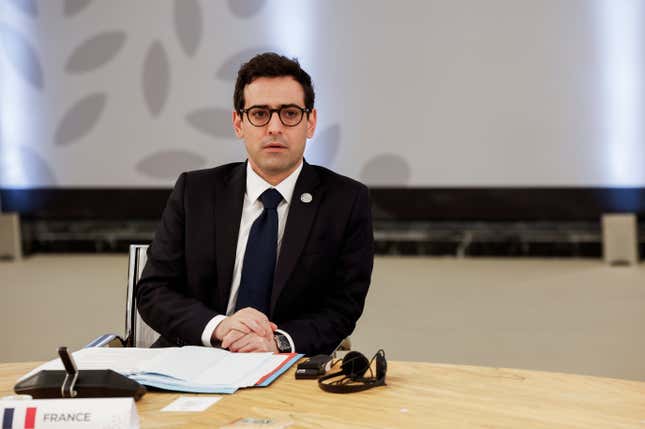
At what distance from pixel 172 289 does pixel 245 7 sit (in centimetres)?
573

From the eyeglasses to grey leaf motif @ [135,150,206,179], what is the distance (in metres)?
5.71

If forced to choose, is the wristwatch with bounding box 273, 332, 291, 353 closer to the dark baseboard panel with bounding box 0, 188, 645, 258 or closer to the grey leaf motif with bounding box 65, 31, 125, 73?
the dark baseboard panel with bounding box 0, 188, 645, 258

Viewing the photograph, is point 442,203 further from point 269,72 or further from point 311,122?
point 269,72

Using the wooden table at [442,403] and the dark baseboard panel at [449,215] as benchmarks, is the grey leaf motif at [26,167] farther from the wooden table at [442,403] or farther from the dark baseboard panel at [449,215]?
the wooden table at [442,403]

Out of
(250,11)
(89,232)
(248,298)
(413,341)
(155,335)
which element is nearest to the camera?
(248,298)

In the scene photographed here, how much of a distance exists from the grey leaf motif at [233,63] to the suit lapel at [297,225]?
5491mm

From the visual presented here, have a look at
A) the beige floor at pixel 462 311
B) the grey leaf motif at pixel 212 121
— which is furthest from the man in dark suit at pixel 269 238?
the grey leaf motif at pixel 212 121

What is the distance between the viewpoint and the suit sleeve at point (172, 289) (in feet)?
7.47

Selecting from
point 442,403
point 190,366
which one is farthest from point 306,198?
point 442,403

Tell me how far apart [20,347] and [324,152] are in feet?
11.3

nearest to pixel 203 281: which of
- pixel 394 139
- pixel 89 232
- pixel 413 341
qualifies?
pixel 413 341

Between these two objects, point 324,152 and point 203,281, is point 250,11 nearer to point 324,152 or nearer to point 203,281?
point 324,152

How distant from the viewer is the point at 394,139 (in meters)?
7.61

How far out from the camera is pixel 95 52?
26.5 ft
